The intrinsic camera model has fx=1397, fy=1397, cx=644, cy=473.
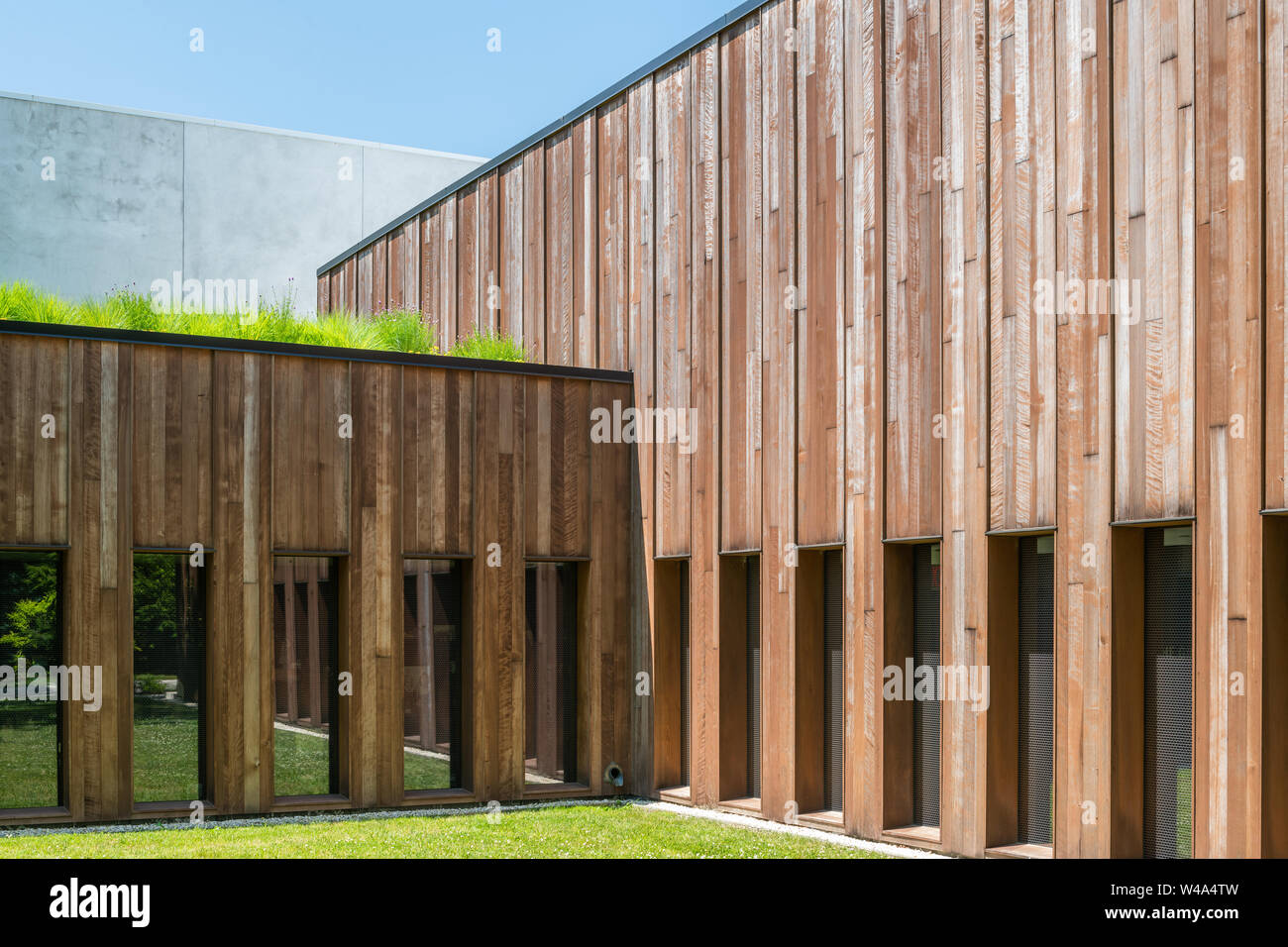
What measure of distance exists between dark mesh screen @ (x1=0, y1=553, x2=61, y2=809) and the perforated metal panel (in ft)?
17.1

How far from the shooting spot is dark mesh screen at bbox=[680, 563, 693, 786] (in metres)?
11.8

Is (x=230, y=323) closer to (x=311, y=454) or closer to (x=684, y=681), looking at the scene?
(x=311, y=454)

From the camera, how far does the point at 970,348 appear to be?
342 inches

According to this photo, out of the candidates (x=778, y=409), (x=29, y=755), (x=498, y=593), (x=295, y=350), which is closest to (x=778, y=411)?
(x=778, y=409)

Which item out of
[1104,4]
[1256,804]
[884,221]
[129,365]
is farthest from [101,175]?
[1256,804]

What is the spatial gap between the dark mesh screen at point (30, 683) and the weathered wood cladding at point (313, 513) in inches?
5.3

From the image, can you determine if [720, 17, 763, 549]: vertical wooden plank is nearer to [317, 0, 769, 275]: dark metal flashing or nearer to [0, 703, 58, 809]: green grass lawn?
[317, 0, 769, 275]: dark metal flashing

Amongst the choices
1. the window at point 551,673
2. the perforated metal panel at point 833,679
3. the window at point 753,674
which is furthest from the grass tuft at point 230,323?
the perforated metal panel at point 833,679

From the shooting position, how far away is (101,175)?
2348 centimetres

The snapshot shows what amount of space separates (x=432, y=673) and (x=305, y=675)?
1.04m

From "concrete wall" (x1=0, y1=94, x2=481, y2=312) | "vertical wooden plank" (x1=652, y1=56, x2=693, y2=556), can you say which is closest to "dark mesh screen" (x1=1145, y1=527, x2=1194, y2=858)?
"vertical wooden plank" (x1=652, y1=56, x2=693, y2=556)

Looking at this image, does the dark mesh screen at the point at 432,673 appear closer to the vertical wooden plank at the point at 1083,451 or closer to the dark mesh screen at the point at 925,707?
the dark mesh screen at the point at 925,707

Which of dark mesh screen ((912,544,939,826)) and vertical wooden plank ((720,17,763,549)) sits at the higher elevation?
vertical wooden plank ((720,17,763,549))

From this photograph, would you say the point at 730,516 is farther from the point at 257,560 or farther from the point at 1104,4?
the point at 1104,4
